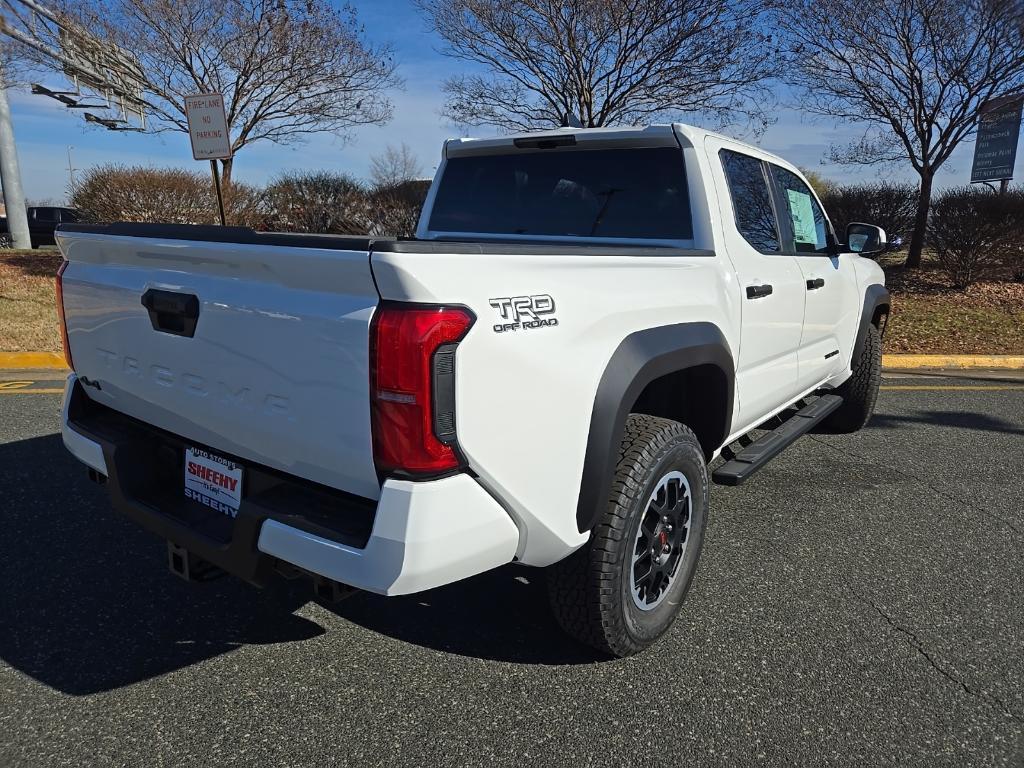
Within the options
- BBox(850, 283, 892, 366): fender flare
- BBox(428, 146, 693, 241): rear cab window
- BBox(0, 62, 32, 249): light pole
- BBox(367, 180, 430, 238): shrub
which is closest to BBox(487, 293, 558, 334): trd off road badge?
BBox(428, 146, 693, 241): rear cab window

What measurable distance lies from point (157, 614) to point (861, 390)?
15.3 feet

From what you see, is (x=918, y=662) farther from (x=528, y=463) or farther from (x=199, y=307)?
(x=199, y=307)

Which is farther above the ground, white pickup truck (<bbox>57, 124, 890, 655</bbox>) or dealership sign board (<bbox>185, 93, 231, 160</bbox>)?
dealership sign board (<bbox>185, 93, 231, 160</bbox>)

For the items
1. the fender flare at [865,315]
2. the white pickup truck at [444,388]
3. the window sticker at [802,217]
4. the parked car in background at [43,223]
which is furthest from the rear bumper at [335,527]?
the parked car in background at [43,223]

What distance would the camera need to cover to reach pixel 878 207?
14.5 meters

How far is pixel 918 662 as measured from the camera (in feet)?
8.25

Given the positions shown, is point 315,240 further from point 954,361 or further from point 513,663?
point 954,361

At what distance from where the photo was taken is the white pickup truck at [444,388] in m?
1.72

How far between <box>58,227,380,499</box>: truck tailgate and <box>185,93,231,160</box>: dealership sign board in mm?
5939

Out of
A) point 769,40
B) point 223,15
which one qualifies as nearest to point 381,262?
point 769,40

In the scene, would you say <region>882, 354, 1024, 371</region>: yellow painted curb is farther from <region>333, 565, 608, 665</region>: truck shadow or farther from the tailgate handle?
the tailgate handle

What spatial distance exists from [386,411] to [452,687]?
1.11 meters

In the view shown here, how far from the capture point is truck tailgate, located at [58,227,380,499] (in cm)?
175

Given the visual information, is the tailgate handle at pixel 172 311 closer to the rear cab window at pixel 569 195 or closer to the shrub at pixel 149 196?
the rear cab window at pixel 569 195
